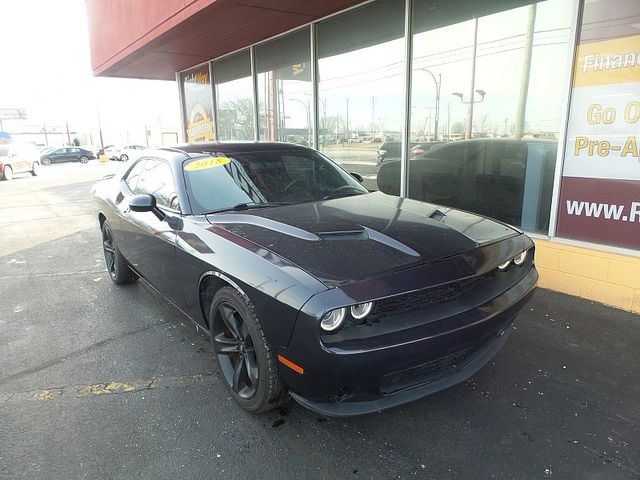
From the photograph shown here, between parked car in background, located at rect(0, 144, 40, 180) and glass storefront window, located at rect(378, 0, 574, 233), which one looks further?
parked car in background, located at rect(0, 144, 40, 180)

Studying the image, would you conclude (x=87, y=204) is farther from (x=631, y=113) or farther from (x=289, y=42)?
(x=631, y=113)

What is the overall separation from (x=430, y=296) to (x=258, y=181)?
67.1 inches

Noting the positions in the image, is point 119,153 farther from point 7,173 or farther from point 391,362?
point 391,362

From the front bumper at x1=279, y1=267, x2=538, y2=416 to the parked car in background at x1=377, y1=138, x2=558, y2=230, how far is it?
292 centimetres

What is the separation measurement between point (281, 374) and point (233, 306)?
0.50 metres

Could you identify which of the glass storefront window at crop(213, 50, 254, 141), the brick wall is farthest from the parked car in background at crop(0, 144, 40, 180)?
the brick wall

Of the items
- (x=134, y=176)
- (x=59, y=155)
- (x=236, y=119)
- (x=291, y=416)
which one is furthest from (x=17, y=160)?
(x=291, y=416)

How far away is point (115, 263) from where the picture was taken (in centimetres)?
494

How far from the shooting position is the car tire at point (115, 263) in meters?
4.79

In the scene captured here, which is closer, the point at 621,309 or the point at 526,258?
the point at 526,258

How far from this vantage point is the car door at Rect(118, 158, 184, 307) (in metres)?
3.29

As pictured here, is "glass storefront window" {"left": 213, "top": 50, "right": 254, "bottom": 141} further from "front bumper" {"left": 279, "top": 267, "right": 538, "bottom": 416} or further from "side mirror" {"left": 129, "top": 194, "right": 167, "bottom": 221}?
"front bumper" {"left": 279, "top": 267, "right": 538, "bottom": 416}

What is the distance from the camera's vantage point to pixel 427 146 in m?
6.07

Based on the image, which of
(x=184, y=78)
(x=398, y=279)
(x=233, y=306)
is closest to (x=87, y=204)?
(x=184, y=78)
